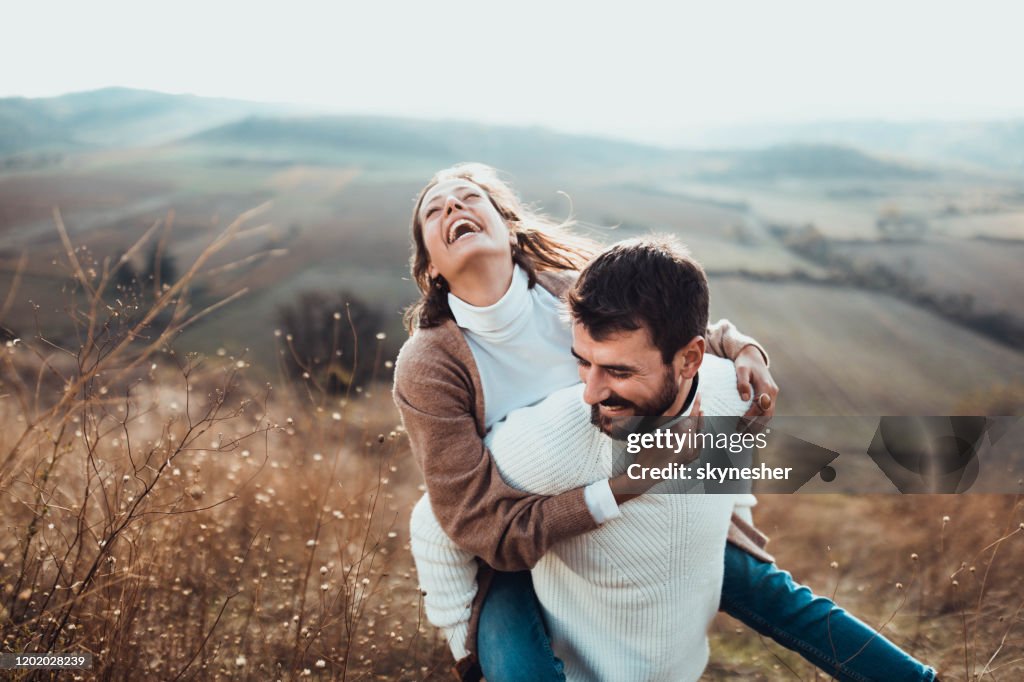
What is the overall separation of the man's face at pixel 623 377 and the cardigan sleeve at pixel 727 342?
0.39 metres

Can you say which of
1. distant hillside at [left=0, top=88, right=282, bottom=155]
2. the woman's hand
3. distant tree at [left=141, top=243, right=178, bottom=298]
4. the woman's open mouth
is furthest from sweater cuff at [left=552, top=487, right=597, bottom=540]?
distant hillside at [left=0, top=88, right=282, bottom=155]

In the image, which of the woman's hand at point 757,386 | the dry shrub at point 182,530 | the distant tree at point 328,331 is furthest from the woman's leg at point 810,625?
the distant tree at point 328,331

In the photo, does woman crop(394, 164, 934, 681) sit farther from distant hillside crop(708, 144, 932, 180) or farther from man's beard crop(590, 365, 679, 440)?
distant hillside crop(708, 144, 932, 180)

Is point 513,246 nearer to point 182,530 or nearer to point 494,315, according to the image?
point 494,315

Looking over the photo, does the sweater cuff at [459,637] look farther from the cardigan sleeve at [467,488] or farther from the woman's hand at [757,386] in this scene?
the woman's hand at [757,386]

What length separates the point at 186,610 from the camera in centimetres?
258

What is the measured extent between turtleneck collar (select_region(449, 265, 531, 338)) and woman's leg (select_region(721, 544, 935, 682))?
96 centimetres

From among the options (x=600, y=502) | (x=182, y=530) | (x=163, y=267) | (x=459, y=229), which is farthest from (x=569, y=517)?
(x=163, y=267)

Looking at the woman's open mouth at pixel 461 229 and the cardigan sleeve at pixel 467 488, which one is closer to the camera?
the cardigan sleeve at pixel 467 488

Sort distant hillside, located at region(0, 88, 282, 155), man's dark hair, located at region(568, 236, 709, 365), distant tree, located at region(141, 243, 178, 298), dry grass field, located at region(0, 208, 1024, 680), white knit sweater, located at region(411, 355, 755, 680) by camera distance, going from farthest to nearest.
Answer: distant hillside, located at region(0, 88, 282, 155) → distant tree, located at region(141, 243, 178, 298) → dry grass field, located at region(0, 208, 1024, 680) → white knit sweater, located at region(411, 355, 755, 680) → man's dark hair, located at region(568, 236, 709, 365)

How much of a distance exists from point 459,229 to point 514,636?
111 cm

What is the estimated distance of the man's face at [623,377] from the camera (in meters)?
1.88

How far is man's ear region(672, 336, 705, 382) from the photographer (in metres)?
1.93

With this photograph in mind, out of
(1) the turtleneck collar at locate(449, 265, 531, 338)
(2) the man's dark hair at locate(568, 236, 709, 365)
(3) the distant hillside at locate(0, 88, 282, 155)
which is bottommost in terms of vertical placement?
(1) the turtleneck collar at locate(449, 265, 531, 338)
